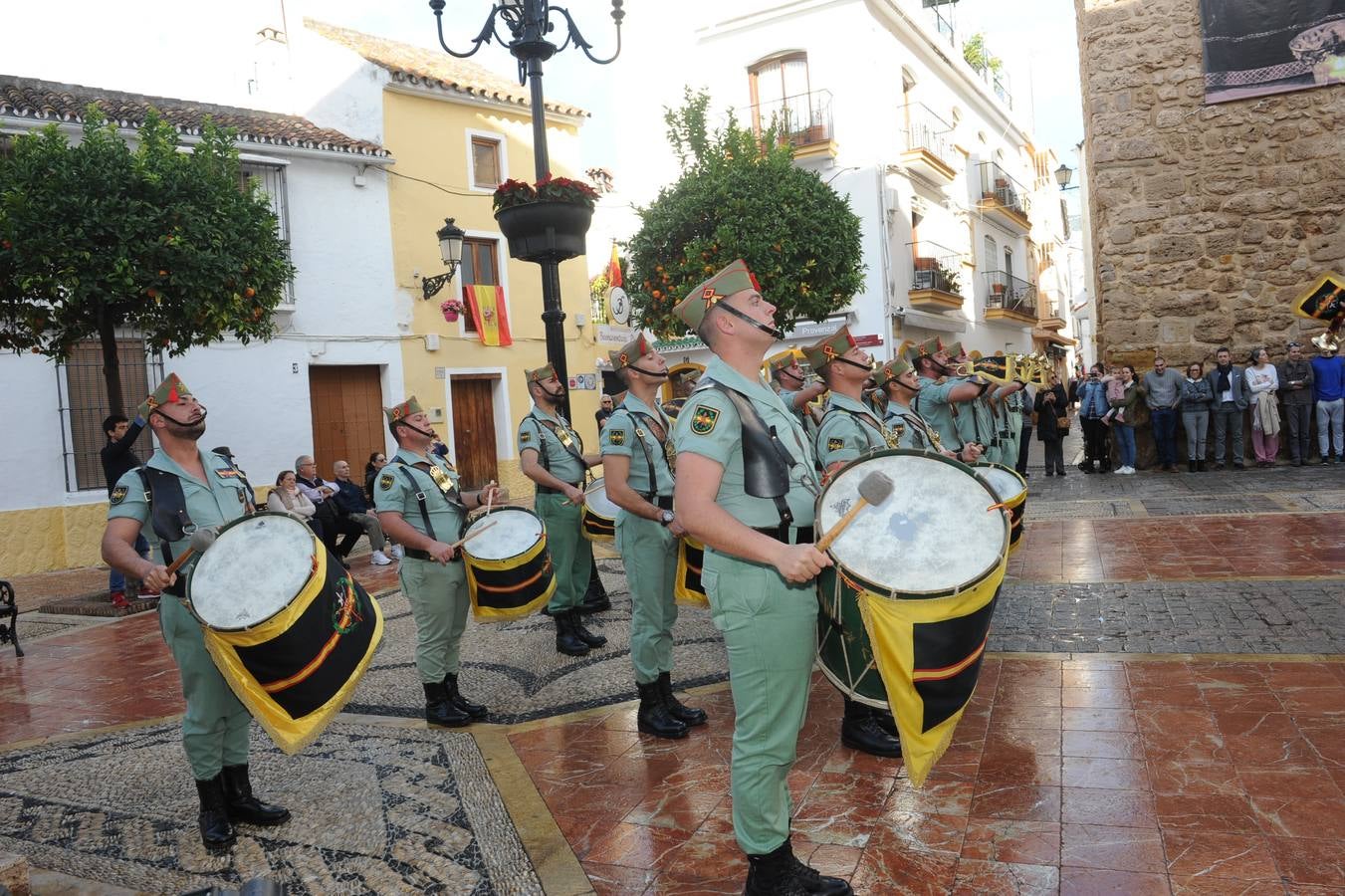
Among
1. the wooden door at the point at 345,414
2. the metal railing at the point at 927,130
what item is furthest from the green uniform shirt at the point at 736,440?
the metal railing at the point at 927,130

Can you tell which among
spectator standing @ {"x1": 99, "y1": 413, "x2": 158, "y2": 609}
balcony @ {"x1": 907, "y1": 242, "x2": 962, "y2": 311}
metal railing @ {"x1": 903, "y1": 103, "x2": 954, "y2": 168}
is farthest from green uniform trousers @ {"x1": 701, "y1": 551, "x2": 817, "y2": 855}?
metal railing @ {"x1": 903, "y1": 103, "x2": 954, "y2": 168}

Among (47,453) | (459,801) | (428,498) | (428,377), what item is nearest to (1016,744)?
(459,801)

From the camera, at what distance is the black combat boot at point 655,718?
183 inches

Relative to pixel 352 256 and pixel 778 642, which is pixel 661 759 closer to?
pixel 778 642

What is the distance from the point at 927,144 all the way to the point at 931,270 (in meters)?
3.34

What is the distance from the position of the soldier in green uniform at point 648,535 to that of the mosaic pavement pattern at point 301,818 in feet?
2.87

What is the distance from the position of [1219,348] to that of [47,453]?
54.4 feet

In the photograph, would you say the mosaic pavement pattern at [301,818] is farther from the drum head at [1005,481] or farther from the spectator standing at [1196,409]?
the spectator standing at [1196,409]

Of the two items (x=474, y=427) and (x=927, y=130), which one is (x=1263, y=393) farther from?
(x=927, y=130)

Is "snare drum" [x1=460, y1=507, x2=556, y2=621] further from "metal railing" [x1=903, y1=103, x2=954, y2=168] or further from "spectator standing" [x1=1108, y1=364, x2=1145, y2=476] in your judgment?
"metal railing" [x1=903, y1=103, x2=954, y2=168]

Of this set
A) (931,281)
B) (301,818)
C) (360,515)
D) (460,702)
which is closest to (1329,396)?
(931,281)

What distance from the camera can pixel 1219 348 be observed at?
14.0 meters

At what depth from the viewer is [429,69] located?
2102 cm

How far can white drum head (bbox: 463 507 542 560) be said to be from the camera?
5234 millimetres
